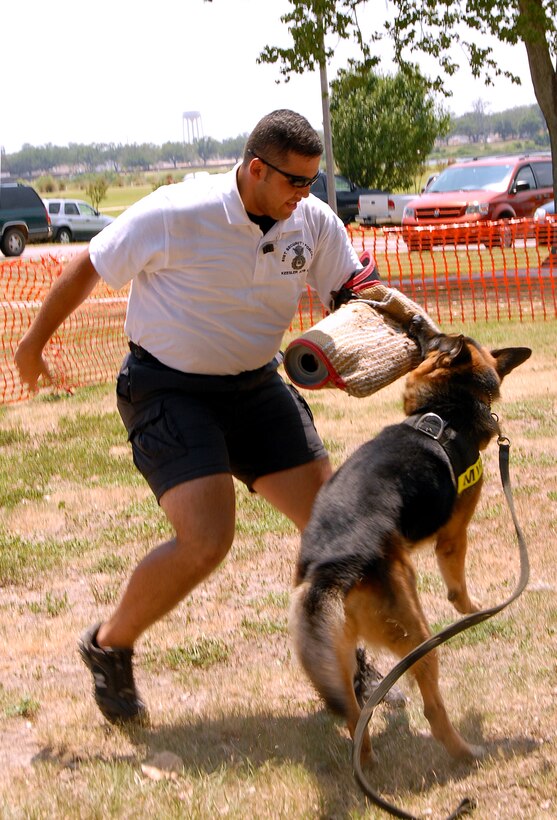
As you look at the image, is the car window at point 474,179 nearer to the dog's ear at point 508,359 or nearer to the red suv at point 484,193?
the red suv at point 484,193

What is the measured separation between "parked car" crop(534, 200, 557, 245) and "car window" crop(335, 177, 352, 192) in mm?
9236

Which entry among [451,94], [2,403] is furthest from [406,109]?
[2,403]

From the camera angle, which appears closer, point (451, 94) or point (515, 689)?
point (515, 689)

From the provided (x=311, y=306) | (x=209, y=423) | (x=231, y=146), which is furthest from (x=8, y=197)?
(x=231, y=146)

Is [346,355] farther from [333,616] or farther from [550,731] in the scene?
[550,731]

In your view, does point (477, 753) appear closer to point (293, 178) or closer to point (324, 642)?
point (324, 642)

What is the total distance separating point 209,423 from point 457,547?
1.00m

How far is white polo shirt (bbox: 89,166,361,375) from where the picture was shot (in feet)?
10.8

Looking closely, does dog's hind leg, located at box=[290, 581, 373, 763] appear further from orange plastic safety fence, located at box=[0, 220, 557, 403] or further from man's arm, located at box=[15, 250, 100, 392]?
orange plastic safety fence, located at box=[0, 220, 557, 403]

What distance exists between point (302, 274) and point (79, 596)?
2.07 metres

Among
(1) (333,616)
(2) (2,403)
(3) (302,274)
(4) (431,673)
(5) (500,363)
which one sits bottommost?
(2) (2,403)

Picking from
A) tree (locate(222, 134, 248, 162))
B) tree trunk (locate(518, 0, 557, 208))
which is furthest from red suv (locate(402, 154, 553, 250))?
tree (locate(222, 134, 248, 162))

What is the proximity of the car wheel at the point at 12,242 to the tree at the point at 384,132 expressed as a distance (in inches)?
571

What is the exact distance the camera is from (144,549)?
17.1 feet
